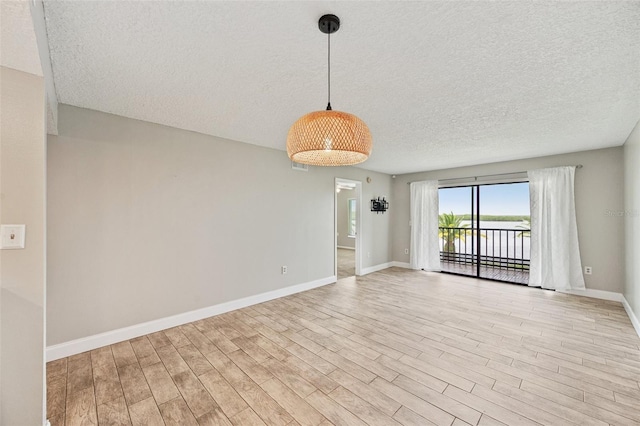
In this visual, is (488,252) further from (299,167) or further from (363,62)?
(363,62)

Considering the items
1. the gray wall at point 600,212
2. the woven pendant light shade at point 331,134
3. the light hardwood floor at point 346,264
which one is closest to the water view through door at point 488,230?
the gray wall at point 600,212

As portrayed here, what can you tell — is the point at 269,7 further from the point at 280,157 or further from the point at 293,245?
the point at 293,245

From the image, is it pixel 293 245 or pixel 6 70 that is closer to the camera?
pixel 6 70

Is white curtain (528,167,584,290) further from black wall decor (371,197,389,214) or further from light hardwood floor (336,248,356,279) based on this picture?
light hardwood floor (336,248,356,279)

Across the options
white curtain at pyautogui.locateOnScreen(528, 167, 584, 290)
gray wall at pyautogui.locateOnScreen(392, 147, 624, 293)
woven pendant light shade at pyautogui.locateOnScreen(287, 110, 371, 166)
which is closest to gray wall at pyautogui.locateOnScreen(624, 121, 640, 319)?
gray wall at pyautogui.locateOnScreen(392, 147, 624, 293)

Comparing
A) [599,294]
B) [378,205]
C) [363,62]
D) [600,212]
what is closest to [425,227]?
[378,205]

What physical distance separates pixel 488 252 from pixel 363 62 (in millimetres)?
6331

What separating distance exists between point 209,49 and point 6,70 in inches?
43.3

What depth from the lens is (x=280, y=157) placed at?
4.26 m

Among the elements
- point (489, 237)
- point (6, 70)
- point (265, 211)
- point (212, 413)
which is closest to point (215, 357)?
point (212, 413)

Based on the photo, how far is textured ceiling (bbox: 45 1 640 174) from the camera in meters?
1.42

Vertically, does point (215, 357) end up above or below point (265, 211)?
below

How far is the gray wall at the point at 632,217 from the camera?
9.78ft

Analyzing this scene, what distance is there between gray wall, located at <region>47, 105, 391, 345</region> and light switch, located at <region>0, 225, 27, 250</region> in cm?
126
